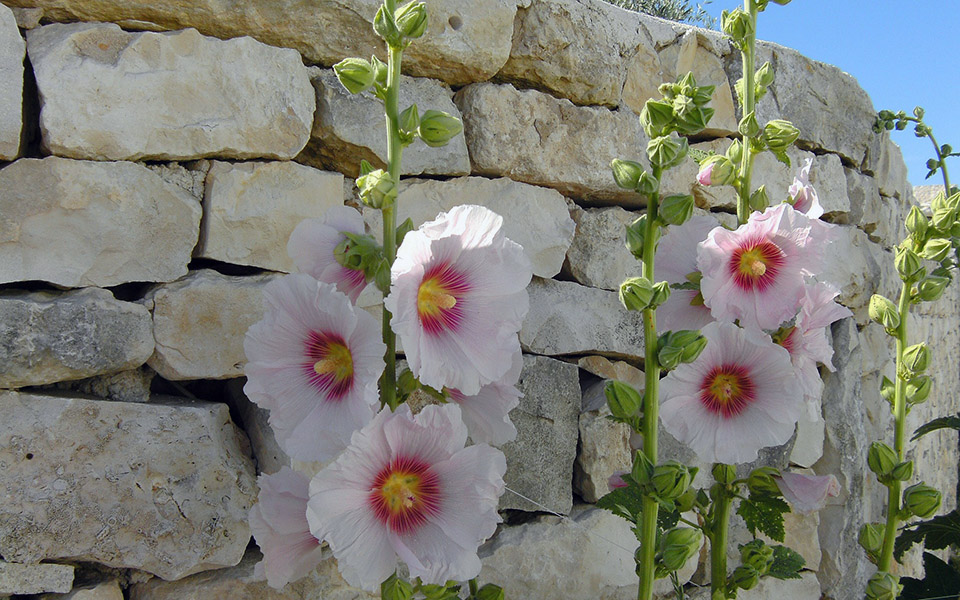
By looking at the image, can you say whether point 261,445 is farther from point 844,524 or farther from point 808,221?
point 844,524

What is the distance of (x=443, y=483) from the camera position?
105 centimetres

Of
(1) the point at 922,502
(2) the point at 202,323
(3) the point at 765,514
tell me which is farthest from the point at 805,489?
(2) the point at 202,323

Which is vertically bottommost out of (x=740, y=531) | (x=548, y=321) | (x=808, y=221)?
(x=740, y=531)

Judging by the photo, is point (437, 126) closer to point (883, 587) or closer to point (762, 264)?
point (762, 264)

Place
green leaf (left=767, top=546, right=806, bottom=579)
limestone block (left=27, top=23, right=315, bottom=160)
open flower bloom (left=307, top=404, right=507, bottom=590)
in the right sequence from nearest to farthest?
open flower bloom (left=307, top=404, right=507, bottom=590) < limestone block (left=27, top=23, right=315, bottom=160) < green leaf (left=767, top=546, right=806, bottom=579)

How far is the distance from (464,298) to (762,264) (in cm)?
56

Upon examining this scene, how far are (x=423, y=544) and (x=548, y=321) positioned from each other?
2.97 ft

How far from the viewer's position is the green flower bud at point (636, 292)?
1.13m

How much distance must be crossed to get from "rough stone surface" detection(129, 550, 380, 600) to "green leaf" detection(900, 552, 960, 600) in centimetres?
127

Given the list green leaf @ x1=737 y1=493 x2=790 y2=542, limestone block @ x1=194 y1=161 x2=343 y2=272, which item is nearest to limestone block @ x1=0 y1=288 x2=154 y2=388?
limestone block @ x1=194 y1=161 x2=343 y2=272

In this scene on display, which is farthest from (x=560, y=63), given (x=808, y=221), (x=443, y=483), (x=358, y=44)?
(x=443, y=483)

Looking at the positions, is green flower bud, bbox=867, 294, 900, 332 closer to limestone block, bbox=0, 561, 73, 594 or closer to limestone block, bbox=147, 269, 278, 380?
limestone block, bbox=147, 269, 278, 380

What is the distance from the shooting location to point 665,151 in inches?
47.4

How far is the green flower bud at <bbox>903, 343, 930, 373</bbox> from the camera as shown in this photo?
5.46 ft
